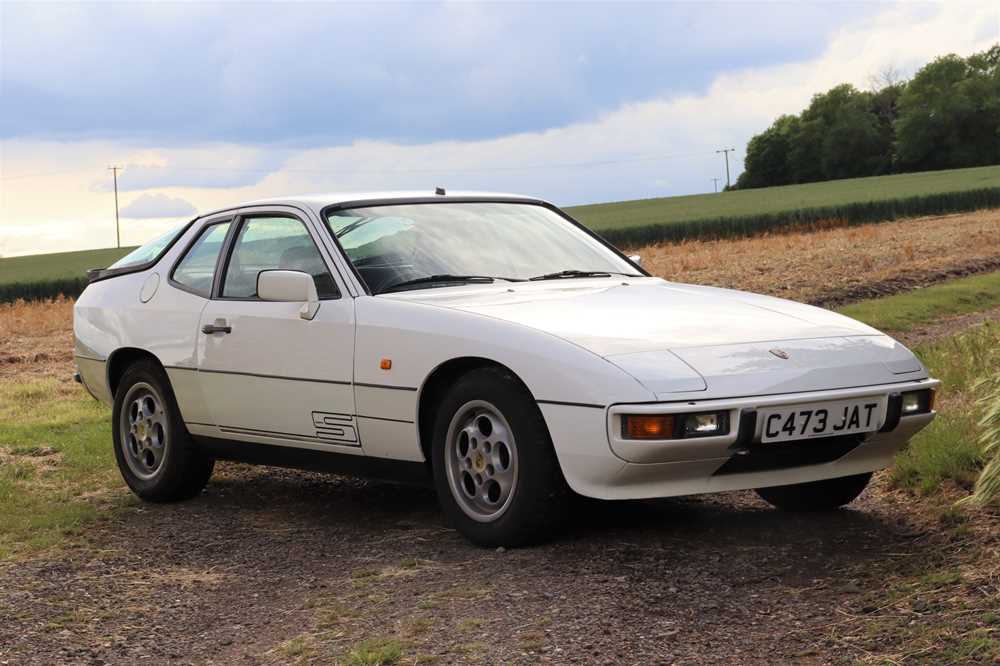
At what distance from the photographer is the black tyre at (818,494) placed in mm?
6339

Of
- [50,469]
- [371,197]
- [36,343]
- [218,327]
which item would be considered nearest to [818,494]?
[371,197]

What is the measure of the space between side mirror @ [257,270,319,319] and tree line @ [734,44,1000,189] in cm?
10219

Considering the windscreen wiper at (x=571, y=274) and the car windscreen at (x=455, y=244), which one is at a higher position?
the car windscreen at (x=455, y=244)

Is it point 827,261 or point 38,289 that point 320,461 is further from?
point 38,289

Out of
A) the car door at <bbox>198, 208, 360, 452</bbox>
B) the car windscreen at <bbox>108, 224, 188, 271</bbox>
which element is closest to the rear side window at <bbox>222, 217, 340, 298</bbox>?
the car door at <bbox>198, 208, 360, 452</bbox>

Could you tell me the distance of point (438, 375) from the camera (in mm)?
5984

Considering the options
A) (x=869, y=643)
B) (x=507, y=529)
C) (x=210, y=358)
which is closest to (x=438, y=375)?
(x=507, y=529)

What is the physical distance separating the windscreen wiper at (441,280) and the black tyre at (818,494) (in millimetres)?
1765

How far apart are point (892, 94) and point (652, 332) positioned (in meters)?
121

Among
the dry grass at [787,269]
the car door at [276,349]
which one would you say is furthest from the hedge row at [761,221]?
the car door at [276,349]

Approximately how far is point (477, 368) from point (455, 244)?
1144mm

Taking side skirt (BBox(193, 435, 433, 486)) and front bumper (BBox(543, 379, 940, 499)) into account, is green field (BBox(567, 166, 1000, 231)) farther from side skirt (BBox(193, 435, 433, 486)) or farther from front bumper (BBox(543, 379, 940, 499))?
front bumper (BBox(543, 379, 940, 499))

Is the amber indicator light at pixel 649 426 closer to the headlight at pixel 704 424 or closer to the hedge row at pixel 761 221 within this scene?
the headlight at pixel 704 424

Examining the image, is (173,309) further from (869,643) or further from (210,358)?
(869,643)
